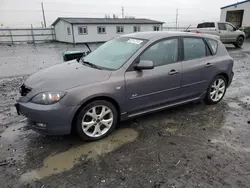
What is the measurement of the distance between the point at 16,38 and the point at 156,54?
91.9 ft

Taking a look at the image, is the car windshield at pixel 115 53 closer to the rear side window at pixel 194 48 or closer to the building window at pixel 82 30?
the rear side window at pixel 194 48

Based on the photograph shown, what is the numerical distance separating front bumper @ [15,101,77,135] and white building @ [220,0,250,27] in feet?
96.7

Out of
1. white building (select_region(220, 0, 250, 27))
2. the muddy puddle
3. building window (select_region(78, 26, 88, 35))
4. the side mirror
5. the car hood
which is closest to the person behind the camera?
the muddy puddle

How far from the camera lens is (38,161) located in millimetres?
2830

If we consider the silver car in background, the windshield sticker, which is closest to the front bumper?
the windshield sticker

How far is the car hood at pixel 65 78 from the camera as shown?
2996mm

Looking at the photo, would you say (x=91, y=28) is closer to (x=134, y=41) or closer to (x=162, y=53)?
(x=134, y=41)

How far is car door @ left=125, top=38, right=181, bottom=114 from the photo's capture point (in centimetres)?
343

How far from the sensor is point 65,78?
3.17 metres

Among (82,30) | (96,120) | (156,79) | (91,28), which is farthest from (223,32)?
(82,30)

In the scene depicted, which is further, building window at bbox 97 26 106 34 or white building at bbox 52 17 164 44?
building window at bbox 97 26 106 34

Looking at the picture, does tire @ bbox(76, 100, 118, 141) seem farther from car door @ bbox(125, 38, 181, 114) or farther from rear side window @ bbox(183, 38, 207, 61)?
rear side window @ bbox(183, 38, 207, 61)

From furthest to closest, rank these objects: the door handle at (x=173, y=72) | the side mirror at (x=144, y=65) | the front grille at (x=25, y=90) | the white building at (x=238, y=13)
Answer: the white building at (x=238, y=13) < the door handle at (x=173, y=72) < the side mirror at (x=144, y=65) < the front grille at (x=25, y=90)

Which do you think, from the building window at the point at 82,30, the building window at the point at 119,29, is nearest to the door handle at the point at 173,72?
the building window at the point at 82,30
